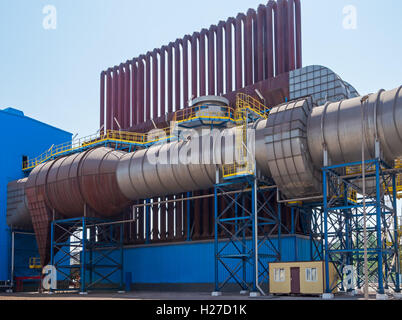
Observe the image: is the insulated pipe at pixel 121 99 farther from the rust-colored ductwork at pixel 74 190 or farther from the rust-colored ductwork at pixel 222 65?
the rust-colored ductwork at pixel 74 190

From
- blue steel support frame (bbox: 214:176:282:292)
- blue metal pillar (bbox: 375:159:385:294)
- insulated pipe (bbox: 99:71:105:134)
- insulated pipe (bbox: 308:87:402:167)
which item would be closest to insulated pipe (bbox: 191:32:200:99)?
insulated pipe (bbox: 99:71:105:134)

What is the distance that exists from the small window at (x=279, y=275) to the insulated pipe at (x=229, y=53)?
2367cm

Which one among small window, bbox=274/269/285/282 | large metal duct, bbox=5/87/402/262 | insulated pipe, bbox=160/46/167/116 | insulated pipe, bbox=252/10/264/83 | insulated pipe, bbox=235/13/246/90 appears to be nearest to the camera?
large metal duct, bbox=5/87/402/262

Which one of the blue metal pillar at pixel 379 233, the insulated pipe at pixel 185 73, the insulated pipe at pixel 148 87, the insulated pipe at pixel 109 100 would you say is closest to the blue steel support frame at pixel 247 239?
the blue metal pillar at pixel 379 233

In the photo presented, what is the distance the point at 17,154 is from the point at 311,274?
35782 mm

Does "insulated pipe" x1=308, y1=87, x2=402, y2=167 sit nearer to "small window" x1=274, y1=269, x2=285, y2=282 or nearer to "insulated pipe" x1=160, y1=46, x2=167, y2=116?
"small window" x1=274, y1=269, x2=285, y2=282

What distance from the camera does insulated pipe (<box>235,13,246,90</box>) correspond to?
1953 inches

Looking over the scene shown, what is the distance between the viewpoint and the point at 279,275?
31.0 m

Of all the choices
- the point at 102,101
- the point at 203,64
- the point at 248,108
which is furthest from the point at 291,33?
the point at 102,101

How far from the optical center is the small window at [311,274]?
29.4m

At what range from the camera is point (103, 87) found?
211 ft

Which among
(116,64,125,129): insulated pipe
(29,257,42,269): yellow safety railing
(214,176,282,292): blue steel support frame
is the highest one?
(116,64,125,129): insulated pipe

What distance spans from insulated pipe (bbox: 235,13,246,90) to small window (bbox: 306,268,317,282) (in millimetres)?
24105
